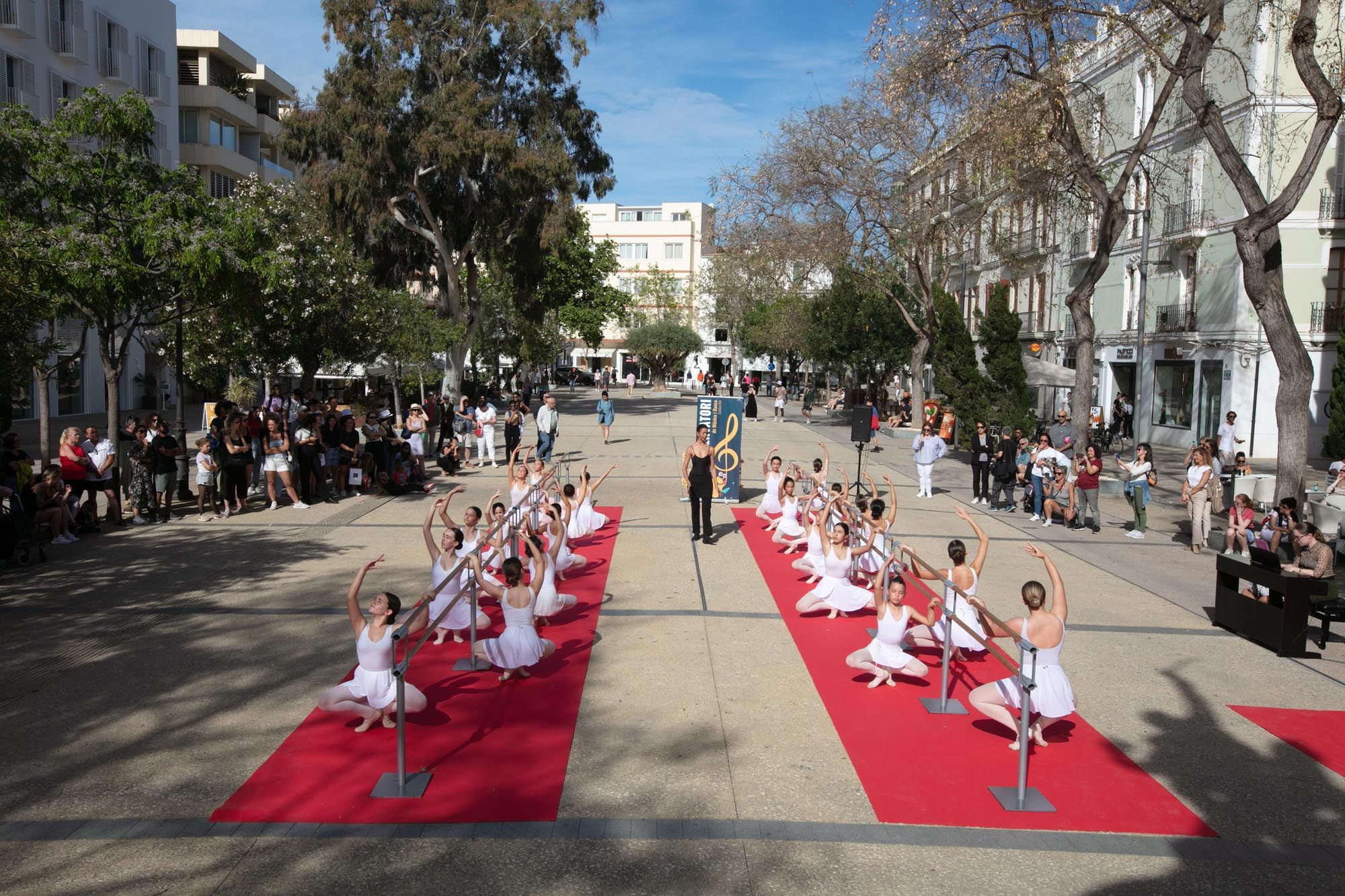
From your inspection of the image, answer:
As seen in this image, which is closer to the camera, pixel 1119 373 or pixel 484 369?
pixel 1119 373

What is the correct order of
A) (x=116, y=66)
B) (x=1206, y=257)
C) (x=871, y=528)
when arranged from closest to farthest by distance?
1. (x=871, y=528)
2. (x=1206, y=257)
3. (x=116, y=66)

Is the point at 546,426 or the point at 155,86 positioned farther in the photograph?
the point at 155,86

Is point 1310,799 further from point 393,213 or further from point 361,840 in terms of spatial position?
point 393,213

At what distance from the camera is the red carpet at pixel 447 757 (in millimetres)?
6172

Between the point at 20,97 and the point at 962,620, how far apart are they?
35716 millimetres

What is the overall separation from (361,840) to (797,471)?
10.5 m

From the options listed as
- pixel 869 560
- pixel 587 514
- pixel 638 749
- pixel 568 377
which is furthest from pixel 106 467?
pixel 568 377

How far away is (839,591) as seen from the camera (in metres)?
10.7

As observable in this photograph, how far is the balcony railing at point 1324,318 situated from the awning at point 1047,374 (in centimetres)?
662

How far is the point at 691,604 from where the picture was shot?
1123cm

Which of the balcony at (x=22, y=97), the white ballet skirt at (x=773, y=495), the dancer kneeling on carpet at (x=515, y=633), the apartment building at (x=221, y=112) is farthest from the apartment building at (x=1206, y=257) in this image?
the apartment building at (x=221, y=112)

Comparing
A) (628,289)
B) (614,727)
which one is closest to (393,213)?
(614,727)

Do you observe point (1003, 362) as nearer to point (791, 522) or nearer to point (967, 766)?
point (791, 522)

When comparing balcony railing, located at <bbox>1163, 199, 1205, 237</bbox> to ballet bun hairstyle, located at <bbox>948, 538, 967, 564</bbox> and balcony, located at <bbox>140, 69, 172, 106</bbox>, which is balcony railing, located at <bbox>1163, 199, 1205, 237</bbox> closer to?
ballet bun hairstyle, located at <bbox>948, 538, 967, 564</bbox>
